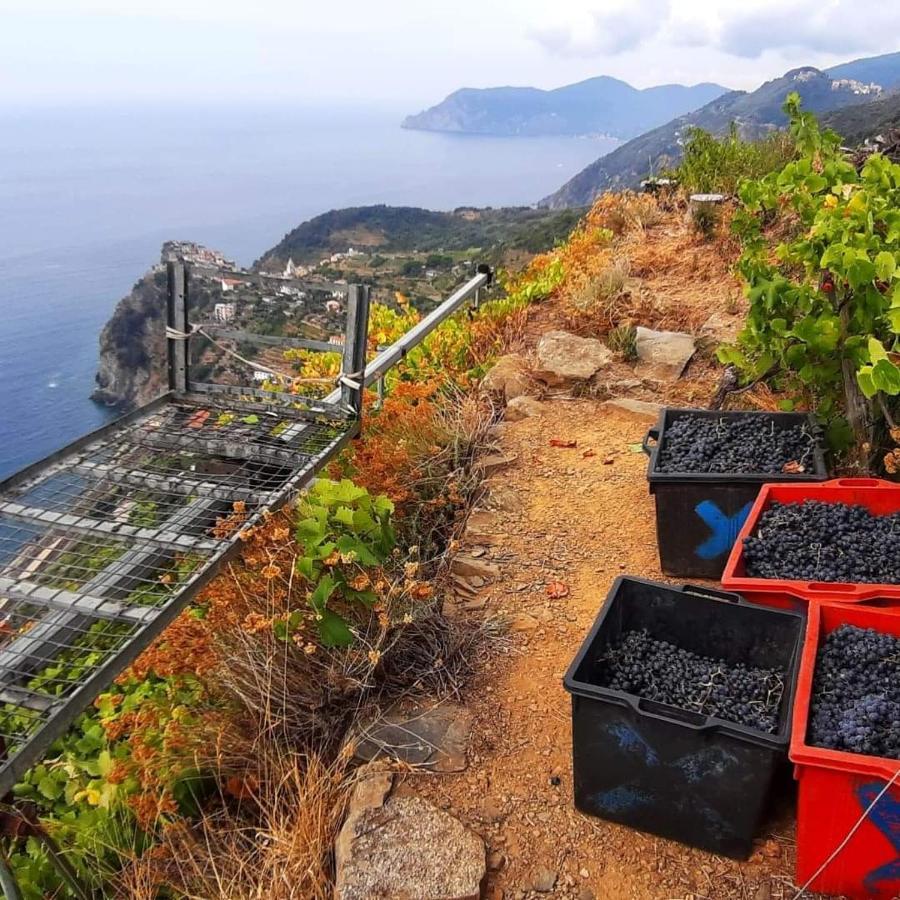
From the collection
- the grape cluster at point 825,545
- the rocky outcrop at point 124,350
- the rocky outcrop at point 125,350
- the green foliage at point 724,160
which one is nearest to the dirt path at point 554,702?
the grape cluster at point 825,545

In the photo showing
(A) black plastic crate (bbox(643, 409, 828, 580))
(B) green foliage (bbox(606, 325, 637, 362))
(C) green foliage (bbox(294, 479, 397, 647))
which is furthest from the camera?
(B) green foliage (bbox(606, 325, 637, 362))

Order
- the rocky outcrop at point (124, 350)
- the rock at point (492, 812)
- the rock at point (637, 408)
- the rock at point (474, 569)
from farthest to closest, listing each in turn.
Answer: the rocky outcrop at point (124, 350) < the rock at point (637, 408) < the rock at point (474, 569) < the rock at point (492, 812)

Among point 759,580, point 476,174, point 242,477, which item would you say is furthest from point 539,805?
point 476,174

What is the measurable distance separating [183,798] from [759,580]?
209 cm

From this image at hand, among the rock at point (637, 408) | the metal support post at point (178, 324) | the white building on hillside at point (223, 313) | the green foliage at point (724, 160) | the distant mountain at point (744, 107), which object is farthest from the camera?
the distant mountain at point (744, 107)

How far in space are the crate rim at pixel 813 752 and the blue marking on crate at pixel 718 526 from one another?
1.04 m

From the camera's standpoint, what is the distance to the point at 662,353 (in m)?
5.81

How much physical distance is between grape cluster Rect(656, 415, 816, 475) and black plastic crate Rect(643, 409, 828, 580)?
93mm

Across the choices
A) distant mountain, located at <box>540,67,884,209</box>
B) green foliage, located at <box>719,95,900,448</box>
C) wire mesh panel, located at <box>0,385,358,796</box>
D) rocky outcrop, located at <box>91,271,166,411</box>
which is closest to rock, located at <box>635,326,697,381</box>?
green foliage, located at <box>719,95,900,448</box>

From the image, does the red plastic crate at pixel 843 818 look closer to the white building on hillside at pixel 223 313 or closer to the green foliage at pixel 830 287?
the green foliage at pixel 830 287

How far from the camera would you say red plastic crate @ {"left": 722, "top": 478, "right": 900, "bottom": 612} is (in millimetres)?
2578

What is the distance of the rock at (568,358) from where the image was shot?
5555mm

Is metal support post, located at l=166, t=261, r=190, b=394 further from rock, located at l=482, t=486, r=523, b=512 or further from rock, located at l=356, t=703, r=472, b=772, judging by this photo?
rock, located at l=356, t=703, r=472, b=772

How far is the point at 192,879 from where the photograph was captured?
2447 mm
